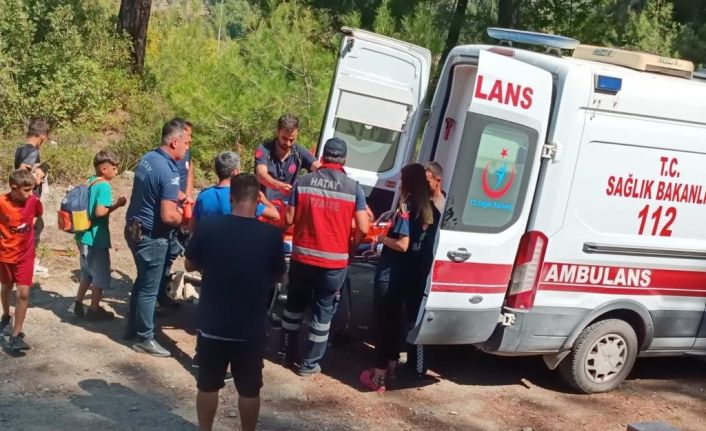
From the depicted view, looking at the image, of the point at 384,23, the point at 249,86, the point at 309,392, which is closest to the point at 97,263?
the point at 309,392

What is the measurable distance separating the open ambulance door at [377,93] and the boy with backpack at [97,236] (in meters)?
2.15

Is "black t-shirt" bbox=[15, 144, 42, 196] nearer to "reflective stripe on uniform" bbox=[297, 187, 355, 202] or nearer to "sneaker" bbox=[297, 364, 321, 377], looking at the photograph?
"reflective stripe on uniform" bbox=[297, 187, 355, 202]

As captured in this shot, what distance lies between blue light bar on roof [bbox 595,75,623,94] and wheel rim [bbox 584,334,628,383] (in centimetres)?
194

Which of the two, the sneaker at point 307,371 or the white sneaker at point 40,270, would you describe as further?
the white sneaker at point 40,270

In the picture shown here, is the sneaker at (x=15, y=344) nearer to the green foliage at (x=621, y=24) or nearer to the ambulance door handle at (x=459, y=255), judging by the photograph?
the ambulance door handle at (x=459, y=255)

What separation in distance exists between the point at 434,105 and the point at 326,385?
2.53 m

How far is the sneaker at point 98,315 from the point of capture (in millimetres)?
7160

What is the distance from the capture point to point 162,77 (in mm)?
13961

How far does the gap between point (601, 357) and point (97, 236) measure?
4230mm

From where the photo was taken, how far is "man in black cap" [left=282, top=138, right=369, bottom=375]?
6152 mm

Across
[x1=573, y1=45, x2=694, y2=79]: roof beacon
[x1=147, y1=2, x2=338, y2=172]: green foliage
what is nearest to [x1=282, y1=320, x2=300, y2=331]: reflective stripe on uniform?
[x1=573, y1=45, x2=694, y2=79]: roof beacon

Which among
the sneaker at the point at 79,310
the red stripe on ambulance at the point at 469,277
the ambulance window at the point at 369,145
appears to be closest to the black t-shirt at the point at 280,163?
the ambulance window at the point at 369,145

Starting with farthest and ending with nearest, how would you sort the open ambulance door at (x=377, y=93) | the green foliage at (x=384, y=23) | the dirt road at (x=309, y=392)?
1. the green foliage at (x=384, y=23)
2. the open ambulance door at (x=377, y=93)
3. the dirt road at (x=309, y=392)

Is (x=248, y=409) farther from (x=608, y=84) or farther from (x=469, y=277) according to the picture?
(x=608, y=84)
